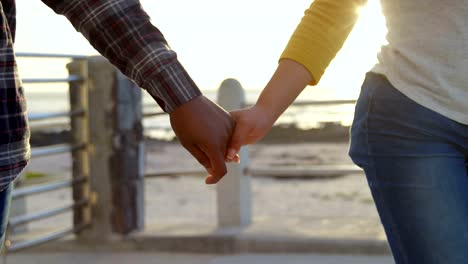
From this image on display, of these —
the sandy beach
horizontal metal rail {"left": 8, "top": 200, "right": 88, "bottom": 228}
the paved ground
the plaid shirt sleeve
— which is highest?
the plaid shirt sleeve

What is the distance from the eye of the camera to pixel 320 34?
2.21 m

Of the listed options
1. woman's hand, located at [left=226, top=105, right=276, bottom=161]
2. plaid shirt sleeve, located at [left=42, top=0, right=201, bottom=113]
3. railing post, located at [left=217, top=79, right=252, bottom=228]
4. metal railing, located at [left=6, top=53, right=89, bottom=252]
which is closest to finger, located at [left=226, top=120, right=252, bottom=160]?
woman's hand, located at [left=226, top=105, right=276, bottom=161]

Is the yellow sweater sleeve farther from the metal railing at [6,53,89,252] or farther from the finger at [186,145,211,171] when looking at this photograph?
the metal railing at [6,53,89,252]

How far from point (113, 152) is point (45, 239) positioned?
71 cm

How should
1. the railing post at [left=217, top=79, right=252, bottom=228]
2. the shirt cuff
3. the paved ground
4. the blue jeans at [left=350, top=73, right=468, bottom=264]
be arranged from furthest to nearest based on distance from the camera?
the railing post at [left=217, top=79, right=252, bottom=228] → the paved ground → the shirt cuff → the blue jeans at [left=350, top=73, right=468, bottom=264]

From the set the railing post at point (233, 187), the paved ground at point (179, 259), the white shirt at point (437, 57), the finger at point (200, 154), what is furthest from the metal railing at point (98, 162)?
the white shirt at point (437, 57)

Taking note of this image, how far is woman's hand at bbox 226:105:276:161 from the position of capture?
218 cm

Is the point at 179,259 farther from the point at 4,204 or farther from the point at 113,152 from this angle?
the point at 4,204

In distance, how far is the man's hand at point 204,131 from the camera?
2.06 meters

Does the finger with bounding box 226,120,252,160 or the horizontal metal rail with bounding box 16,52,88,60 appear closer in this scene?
the finger with bounding box 226,120,252,160

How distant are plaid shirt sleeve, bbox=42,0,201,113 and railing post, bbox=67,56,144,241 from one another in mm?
4125

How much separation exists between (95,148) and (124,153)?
0.23 meters

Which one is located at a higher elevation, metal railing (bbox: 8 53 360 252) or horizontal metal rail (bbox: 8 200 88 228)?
metal railing (bbox: 8 53 360 252)

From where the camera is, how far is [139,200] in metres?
6.41
